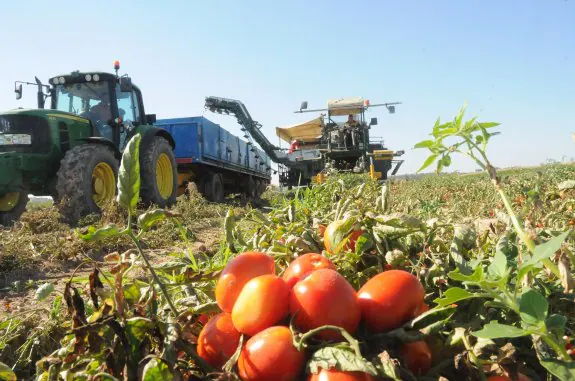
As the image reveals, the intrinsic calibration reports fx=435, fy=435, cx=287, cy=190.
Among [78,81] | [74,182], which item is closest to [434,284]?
[74,182]

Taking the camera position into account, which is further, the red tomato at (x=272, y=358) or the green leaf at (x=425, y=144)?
the green leaf at (x=425, y=144)

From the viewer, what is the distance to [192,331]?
111cm

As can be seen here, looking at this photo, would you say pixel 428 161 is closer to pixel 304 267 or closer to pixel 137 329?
pixel 304 267

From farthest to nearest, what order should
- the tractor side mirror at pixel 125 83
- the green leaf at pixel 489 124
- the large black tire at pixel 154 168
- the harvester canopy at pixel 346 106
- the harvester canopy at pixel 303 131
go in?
the harvester canopy at pixel 303 131
the harvester canopy at pixel 346 106
the large black tire at pixel 154 168
the tractor side mirror at pixel 125 83
the green leaf at pixel 489 124

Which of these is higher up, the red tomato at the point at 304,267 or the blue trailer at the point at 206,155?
the blue trailer at the point at 206,155

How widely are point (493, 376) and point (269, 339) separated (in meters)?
0.44

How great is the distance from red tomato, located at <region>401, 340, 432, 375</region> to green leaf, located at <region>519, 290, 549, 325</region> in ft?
0.79

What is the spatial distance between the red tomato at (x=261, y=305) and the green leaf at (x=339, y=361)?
0.14 meters

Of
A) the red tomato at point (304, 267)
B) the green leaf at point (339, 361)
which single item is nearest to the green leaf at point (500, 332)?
the green leaf at point (339, 361)

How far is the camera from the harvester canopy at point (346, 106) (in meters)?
14.6

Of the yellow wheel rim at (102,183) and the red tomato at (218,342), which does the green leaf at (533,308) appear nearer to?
the red tomato at (218,342)

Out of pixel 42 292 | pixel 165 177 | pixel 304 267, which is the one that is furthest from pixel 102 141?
pixel 304 267

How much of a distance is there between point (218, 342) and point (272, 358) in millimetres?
178

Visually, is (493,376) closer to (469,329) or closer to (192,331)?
(469,329)
